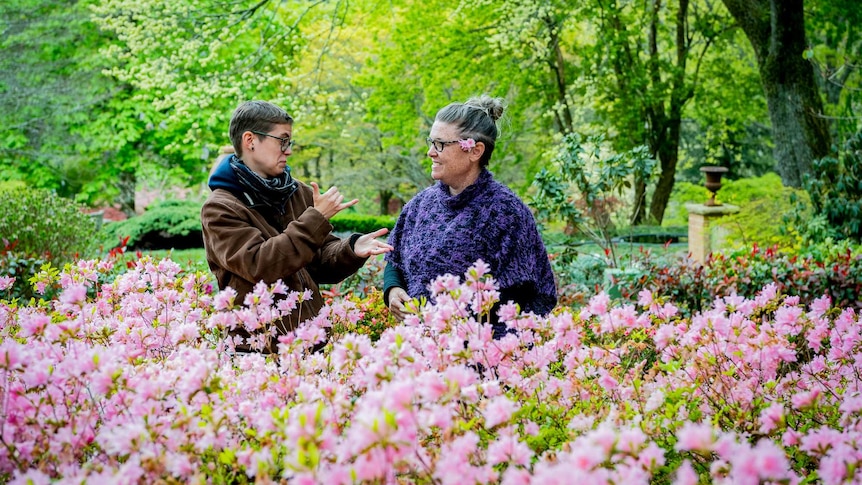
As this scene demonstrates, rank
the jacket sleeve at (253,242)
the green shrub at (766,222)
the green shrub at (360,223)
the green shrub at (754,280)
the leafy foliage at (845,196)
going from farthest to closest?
the green shrub at (360,223), the green shrub at (766,222), the leafy foliage at (845,196), the green shrub at (754,280), the jacket sleeve at (253,242)

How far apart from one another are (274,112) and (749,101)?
17155 millimetres

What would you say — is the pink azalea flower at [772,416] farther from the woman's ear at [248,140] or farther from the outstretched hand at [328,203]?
the woman's ear at [248,140]

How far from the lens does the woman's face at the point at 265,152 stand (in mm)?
2838

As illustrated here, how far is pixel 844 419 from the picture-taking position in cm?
164

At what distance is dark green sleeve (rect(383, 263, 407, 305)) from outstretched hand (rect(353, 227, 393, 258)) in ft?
0.64

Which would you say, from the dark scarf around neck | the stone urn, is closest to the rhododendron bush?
the dark scarf around neck

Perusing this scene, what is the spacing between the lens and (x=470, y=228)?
293 cm

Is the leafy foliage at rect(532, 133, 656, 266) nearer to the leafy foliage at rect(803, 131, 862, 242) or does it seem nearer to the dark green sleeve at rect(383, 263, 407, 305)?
the leafy foliage at rect(803, 131, 862, 242)

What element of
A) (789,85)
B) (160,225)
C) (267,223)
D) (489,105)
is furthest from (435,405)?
(160,225)

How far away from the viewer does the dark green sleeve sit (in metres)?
3.12

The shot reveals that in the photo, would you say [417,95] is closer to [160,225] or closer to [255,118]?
[160,225]

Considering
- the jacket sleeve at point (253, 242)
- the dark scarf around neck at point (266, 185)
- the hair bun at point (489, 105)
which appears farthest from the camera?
the hair bun at point (489, 105)

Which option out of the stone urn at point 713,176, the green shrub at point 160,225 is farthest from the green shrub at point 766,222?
the green shrub at point 160,225

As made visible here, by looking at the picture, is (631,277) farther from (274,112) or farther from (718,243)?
(718,243)
